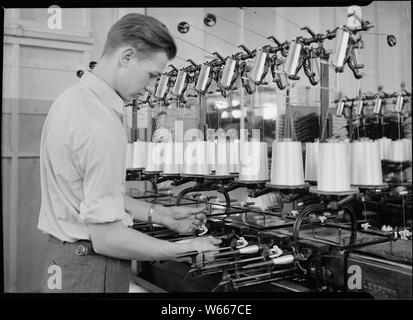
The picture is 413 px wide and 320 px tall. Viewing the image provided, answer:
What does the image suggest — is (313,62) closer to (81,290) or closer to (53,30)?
(53,30)

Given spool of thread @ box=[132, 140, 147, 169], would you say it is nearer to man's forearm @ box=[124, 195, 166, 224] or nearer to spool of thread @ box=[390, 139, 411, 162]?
man's forearm @ box=[124, 195, 166, 224]

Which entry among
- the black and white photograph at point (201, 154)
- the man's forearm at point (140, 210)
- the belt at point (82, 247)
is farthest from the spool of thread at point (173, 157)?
the belt at point (82, 247)

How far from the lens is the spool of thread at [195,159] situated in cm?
129

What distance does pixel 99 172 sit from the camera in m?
0.96

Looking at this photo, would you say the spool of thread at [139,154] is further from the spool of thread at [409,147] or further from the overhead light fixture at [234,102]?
the spool of thread at [409,147]

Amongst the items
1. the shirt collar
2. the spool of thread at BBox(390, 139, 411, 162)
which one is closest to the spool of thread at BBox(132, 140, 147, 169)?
the shirt collar

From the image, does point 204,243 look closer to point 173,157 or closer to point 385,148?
point 173,157

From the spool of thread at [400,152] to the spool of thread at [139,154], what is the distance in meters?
0.75

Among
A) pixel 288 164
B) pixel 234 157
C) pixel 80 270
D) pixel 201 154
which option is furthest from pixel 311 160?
pixel 80 270

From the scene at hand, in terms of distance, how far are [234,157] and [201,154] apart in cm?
10
